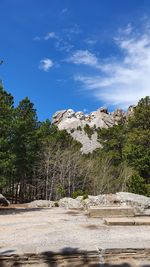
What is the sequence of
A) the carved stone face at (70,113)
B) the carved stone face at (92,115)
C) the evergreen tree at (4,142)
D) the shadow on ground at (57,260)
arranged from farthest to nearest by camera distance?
the carved stone face at (70,113) → the carved stone face at (92,115) → the evergreen tree at (4,142) → the shadow on ground at (57,260)

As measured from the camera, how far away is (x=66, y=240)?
636 cm

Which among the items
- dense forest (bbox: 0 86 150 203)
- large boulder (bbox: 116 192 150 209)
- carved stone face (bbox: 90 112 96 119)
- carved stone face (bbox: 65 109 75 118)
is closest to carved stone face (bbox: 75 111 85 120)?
carved stone face (bbox: 65 109 75 118)

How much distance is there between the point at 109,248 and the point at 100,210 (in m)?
5.10

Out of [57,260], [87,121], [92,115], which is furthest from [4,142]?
[92,115]

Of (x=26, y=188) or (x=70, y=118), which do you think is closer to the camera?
(x=26, y=188)

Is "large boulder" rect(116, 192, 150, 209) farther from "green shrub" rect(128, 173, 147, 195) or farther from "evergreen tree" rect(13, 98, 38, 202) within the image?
"evergreen tree" rect(13, 98, 38, 202)

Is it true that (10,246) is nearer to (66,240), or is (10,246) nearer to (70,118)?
(66,240)

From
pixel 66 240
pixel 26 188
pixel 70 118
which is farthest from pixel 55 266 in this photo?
pixel 70 118

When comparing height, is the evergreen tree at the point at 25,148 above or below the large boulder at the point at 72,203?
above

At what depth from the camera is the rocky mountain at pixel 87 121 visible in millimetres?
73062

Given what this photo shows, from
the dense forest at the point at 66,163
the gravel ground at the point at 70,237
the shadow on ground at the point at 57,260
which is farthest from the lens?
the dense forest at the point at 66,163

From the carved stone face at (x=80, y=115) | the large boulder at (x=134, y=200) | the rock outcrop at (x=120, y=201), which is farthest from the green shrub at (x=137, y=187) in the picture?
the carved stone face at (x=80, y=115)

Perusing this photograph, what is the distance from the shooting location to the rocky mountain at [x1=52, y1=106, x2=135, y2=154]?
73062 millimetres

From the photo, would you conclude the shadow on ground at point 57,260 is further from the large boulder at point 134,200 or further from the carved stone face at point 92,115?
the carved stone face at point 92,115
